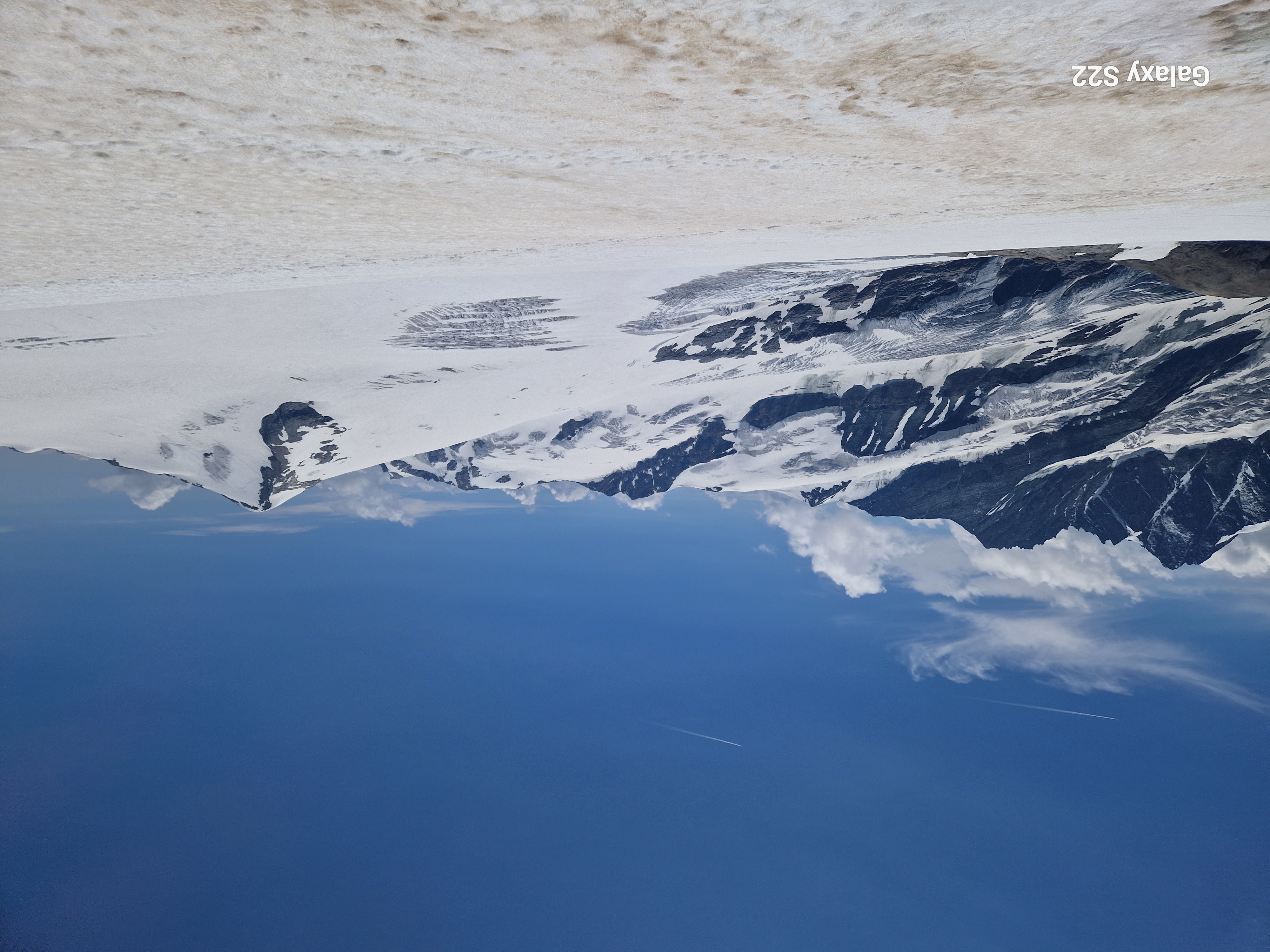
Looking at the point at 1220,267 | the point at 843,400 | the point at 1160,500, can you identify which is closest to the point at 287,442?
the point at 1220,267

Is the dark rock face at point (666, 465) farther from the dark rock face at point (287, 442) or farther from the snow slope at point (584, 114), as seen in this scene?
the snow slope at point (584, 114)

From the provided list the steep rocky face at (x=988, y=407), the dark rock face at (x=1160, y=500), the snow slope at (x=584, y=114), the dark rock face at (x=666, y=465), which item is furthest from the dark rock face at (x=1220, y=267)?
the dark rock face at (x=1160, y=500)

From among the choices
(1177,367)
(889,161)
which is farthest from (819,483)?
(889,161)

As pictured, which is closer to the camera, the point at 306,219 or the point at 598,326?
the point at 306,219

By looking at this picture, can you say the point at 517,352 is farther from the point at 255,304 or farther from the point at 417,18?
the point at 417,18

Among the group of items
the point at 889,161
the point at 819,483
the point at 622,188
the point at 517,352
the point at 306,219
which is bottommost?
the point at 819,483

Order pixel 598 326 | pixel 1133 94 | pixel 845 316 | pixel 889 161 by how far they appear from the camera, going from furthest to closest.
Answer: pixel 845 316
pixel 598 326
pixel 889 161
pixel 1133 94

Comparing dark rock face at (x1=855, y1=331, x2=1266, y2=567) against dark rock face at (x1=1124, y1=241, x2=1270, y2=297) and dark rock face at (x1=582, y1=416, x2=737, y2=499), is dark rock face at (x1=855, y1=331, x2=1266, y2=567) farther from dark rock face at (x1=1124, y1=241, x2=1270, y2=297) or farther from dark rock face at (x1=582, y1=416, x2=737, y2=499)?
dark rock face at (x1=1124, y1=241, x2=1270, y2=297)
